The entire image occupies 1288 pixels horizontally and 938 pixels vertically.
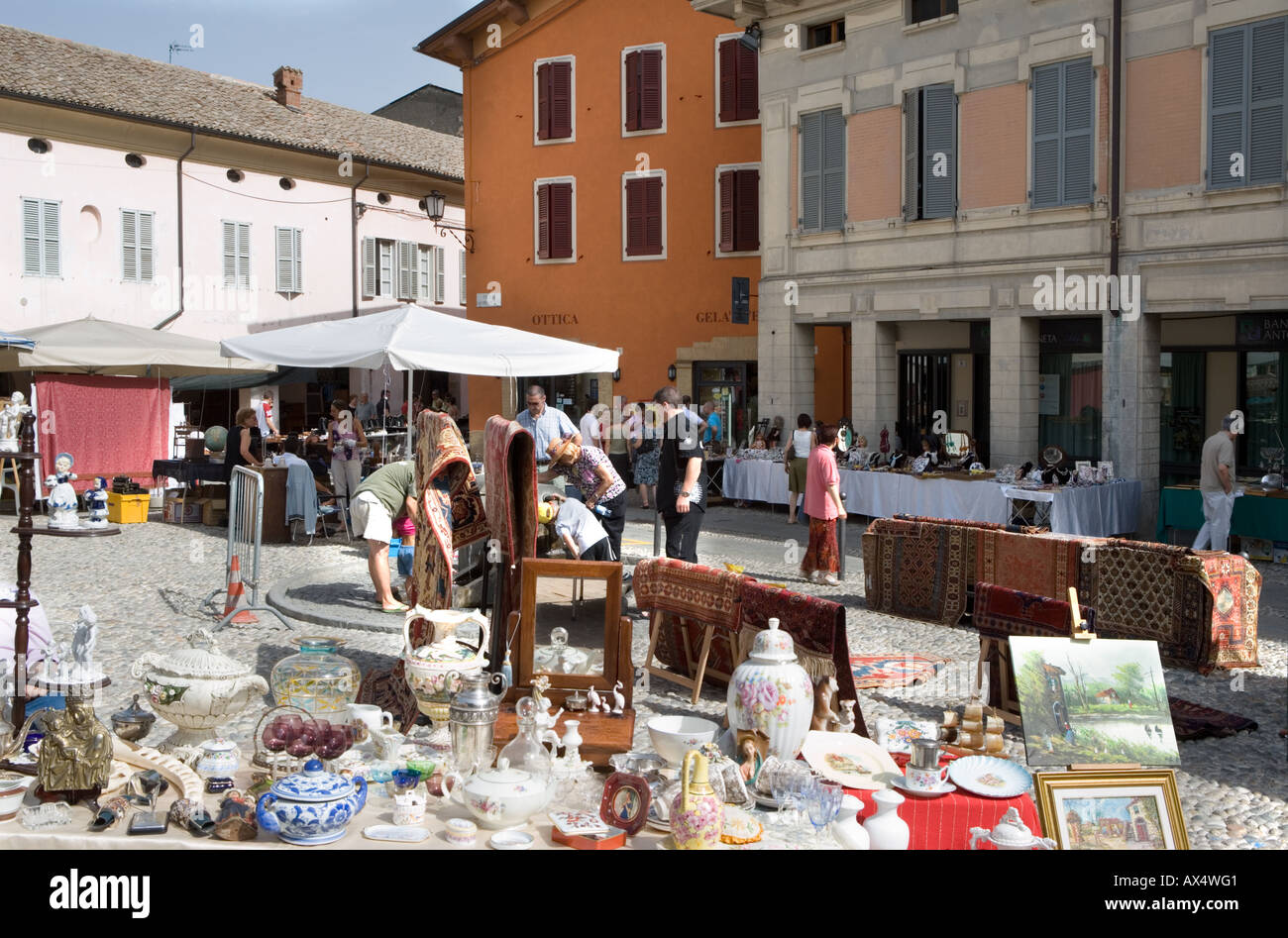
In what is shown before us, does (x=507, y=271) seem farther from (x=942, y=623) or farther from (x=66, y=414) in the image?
(x=942, y=623)

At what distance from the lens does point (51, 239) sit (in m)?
24.7

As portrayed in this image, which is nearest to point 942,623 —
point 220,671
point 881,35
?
point 220,671

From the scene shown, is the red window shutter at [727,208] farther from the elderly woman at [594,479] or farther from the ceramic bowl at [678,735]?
the ceramic bowl at [678,735]

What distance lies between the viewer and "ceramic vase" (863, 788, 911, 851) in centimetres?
388

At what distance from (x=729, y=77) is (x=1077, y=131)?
9112mm

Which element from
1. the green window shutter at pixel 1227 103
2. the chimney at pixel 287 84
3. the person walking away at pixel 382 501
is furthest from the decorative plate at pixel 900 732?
the chimney at pixel 287 84

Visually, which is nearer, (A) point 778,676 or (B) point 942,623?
(A) point 778,676

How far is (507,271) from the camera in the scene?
26453 millimetres

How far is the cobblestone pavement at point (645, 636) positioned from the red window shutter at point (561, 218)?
10.9 m

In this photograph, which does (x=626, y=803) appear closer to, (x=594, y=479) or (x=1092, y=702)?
(x=1092, y=702)

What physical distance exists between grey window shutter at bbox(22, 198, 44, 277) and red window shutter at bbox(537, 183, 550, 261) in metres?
9.67

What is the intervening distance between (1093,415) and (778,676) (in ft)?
43.2

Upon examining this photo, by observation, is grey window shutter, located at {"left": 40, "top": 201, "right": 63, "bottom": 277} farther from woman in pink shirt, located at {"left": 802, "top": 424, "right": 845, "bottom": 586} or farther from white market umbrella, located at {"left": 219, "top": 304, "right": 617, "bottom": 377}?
woman in pink shirt, located at {"left": 802, "top": 424, "right": 845, "bottom": 586}

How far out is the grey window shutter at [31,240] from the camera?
79.3 feet
